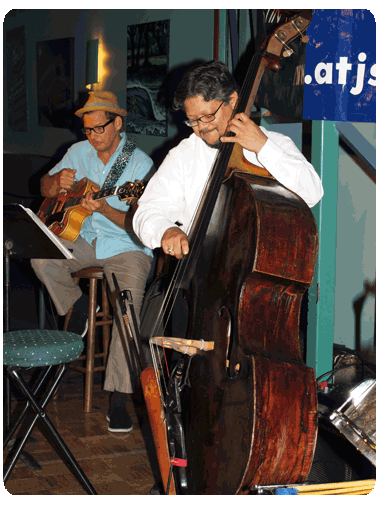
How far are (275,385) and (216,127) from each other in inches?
35.8

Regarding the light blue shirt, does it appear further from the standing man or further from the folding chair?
the folding chair

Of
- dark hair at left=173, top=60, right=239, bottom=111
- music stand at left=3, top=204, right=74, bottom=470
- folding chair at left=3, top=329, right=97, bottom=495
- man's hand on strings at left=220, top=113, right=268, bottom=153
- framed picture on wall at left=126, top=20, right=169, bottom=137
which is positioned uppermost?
framed picture on wall at left=126, top=20, right=169, bottom=137

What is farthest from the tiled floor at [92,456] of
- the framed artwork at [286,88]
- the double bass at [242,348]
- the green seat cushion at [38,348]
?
the framed artwork at [286,88]

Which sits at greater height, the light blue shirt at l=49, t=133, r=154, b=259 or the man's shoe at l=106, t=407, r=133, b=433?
the light blue shirt at l=49, t=133, r=154, b=259

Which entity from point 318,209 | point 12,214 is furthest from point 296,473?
point 12,214

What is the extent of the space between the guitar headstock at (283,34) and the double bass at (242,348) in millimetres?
139

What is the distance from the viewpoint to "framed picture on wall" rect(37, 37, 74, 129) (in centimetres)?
537

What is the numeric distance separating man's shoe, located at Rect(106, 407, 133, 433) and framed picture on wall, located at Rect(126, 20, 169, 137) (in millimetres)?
2095

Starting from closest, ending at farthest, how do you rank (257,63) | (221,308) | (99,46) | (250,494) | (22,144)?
(250,494), (221,308), (257,63), (99,46), (22,144)

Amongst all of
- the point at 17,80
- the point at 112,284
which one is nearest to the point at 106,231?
the point at 112,284

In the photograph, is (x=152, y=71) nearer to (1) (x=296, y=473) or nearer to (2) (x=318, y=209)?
(2) (x=318, y=209)

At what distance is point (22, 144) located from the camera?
6.35m

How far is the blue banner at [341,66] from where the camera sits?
2.10 metres

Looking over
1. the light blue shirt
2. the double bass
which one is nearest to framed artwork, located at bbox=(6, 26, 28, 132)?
the light blue shirt
